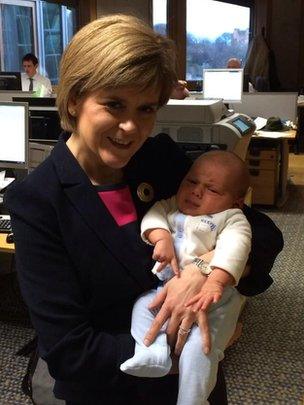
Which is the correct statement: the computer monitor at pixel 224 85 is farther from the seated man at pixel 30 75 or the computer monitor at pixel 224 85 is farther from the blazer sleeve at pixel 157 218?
the blazer sleeve at pixel 157 218

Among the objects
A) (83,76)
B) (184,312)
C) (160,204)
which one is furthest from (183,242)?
(83,76)

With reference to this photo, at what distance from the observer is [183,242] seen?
4.14 ft

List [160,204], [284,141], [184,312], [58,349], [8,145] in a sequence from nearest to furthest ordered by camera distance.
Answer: [58,349] → [184,312] → [160,204] → [8,145] → [284,141]

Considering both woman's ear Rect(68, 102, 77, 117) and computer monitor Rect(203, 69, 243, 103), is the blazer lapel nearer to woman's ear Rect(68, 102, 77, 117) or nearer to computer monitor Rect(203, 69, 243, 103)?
woman's ear Rect(68, 102, 77, 117)

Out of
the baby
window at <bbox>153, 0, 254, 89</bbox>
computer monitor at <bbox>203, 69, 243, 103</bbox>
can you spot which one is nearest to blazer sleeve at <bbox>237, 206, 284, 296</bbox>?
the baby

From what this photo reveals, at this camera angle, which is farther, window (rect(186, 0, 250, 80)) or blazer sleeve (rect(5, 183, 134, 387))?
window (rect(186, 0, 250, 80))

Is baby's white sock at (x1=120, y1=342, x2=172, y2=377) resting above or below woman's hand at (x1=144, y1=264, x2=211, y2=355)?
below

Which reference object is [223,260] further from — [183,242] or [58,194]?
[58,194]

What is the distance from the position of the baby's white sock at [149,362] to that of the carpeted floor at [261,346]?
148 centimetres

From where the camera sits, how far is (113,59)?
955mm

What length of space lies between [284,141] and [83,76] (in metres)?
4.44

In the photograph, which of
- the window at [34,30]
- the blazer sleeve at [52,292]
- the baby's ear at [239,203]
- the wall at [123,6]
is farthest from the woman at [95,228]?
the wall at [123,6]

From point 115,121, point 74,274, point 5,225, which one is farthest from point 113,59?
point 5,225

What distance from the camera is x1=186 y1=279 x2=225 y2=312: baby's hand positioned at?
3.57 feet
